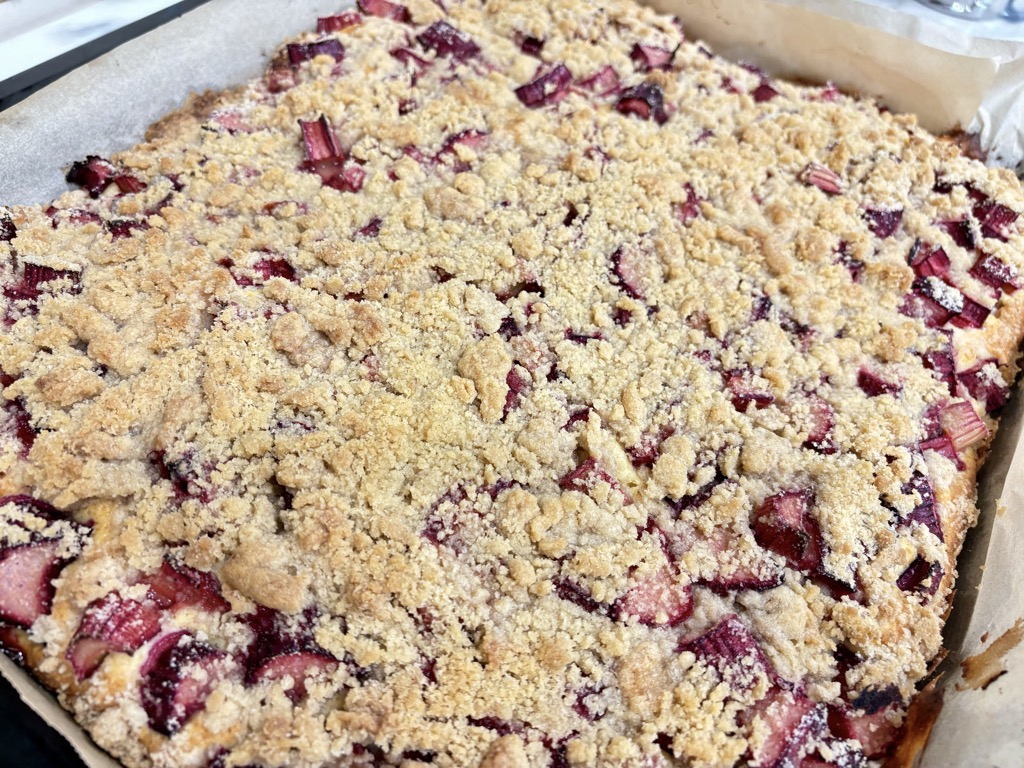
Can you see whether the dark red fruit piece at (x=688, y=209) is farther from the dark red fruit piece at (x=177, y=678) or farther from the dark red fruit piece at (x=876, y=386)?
the dark red fruit piece at (x=177, y=678)

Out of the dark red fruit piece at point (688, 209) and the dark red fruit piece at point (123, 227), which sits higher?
the dark red fruit piece at point (123, 227)

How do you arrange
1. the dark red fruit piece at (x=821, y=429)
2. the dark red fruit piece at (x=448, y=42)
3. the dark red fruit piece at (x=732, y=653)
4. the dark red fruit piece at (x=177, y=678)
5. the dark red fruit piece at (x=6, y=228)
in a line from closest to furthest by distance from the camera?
the dark red fruit piece at (x=177, y=678) < the dark red fruit piece at (x=732, y=653) < the dark red fruit piece at (x=821, y=429) < the dark red fruit piece at (x=6, y=228) < the dark red fruit piece at (x=448, y=42)

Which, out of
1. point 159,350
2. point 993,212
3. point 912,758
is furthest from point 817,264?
point 159,350

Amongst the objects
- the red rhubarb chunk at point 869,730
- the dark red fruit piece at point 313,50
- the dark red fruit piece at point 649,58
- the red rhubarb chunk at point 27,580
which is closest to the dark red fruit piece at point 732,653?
the red rhubarb chunk at point 869,730

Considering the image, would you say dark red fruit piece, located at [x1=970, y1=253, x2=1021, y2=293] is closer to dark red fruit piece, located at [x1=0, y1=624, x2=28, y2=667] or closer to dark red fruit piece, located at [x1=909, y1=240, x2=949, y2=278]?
dark red fruit piece, located at [x1=909, y1=240, x2=949, y2=278]

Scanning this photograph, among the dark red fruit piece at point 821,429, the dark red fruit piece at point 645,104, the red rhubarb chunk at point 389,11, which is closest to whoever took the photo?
the dark red fruit piece at point 821,429

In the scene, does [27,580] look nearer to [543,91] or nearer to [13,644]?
[13,644]

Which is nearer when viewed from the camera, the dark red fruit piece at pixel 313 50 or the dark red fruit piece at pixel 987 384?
Answer: the dark red fruit piece at pixel 987 384

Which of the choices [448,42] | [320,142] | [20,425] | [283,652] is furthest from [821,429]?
[20,425]
